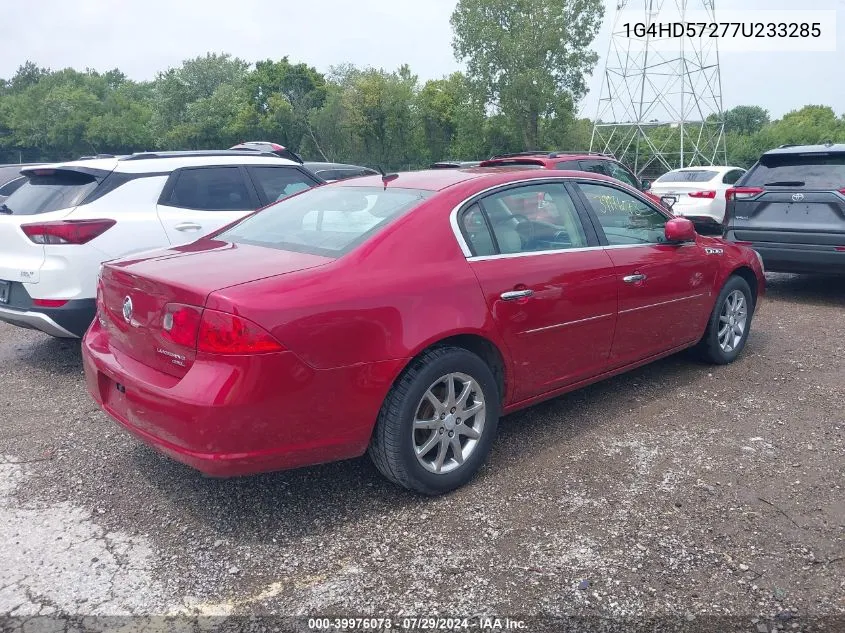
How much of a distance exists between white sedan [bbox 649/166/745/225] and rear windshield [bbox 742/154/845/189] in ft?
17.1

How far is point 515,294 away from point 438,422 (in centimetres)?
78

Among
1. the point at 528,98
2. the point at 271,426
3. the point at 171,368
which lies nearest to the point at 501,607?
the point at 271,426

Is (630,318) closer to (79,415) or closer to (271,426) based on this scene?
(271,426)

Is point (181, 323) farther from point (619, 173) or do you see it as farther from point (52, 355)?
point (619, 173)

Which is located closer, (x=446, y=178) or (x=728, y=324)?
(x=446, y=178)

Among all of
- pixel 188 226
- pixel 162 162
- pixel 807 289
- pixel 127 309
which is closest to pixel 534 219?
pixel 127 309

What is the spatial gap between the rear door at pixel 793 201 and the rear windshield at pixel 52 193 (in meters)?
6.62

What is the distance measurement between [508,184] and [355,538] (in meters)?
2.06

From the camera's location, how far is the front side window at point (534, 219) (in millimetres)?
3832

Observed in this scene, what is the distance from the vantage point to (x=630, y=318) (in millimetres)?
4383

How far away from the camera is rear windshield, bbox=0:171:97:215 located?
211 inches

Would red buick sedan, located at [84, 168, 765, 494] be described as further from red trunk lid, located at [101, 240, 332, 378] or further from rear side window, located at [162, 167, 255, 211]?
rear side window, located at [162, 167, 255, 211]

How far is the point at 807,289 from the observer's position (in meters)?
8.70

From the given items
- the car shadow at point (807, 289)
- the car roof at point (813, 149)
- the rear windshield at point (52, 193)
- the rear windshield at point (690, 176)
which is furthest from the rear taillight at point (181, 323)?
the rear windshield at point (690, 176)
